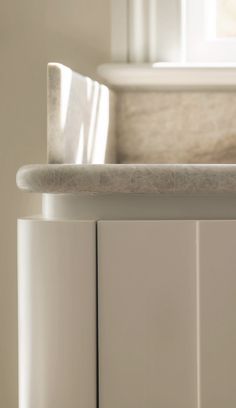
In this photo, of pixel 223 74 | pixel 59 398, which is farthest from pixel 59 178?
pixel 223 74

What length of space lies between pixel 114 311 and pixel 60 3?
767 mm

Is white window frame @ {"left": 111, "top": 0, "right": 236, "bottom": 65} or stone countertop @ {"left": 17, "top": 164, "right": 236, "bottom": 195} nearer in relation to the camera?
stone countertop @ {"left": 17, "top": 164, "right": 236, "bottom": 195}

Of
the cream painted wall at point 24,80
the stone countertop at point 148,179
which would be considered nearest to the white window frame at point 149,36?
the cream painted wall at point 24,80

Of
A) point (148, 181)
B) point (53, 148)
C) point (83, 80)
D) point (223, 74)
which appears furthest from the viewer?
point (223, 74)

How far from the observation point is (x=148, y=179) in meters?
0.68

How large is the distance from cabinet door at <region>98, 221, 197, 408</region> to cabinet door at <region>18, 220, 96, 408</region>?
0.02 meters

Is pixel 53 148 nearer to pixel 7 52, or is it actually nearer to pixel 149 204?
pixel 149 204

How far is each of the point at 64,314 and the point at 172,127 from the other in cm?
62

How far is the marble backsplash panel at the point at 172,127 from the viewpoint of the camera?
120cm

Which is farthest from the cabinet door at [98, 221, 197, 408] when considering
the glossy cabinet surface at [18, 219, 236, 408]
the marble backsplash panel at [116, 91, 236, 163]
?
the marble backsplash panel at [116, 91, 236, 163]

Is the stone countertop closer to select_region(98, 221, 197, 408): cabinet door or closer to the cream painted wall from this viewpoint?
select_region(98, 221, 197, 408): cabinet door

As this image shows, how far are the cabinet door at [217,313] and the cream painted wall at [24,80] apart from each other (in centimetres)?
58

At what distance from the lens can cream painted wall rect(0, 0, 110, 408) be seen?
3.90ft

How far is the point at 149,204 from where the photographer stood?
0.70 m
